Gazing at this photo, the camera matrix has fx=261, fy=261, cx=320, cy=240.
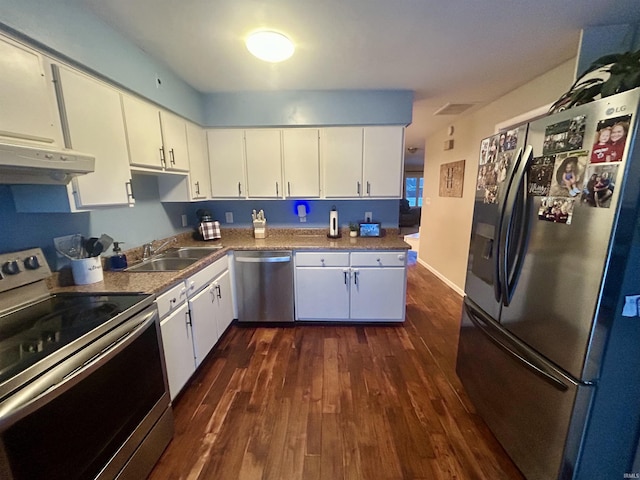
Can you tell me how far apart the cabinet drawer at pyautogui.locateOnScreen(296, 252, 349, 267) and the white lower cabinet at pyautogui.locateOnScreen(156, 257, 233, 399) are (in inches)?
31.2

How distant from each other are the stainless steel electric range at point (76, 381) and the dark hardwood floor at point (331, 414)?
13.7 inches

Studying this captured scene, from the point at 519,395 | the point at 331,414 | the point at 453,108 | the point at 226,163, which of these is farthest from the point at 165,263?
the point at 453,108

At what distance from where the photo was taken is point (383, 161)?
2.87 meters

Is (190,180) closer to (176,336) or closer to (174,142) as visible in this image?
(174,142)

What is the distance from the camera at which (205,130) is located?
114 inches

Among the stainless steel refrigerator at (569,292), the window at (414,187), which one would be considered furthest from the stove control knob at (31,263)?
the window at (414,187)

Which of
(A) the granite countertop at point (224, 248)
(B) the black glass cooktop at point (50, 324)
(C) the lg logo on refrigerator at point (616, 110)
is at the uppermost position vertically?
(C) the lg logo on refrigerator at point (616, 110)

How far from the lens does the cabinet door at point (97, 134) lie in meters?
1.39

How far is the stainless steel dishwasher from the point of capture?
2725 mm

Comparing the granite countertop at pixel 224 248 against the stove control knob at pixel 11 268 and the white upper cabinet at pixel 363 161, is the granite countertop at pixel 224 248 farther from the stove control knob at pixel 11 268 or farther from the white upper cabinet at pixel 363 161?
the white upper cabinet at pixel 363 161

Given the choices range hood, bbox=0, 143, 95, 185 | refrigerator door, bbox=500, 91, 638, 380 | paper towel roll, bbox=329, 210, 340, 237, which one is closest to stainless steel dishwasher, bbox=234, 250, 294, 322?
paper towel roll, bbox=329, 210, 340, 237

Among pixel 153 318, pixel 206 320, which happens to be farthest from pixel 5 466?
pixel 206 320

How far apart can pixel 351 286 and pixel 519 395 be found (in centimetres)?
162

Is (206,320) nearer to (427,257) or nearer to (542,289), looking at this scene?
(542,289)
